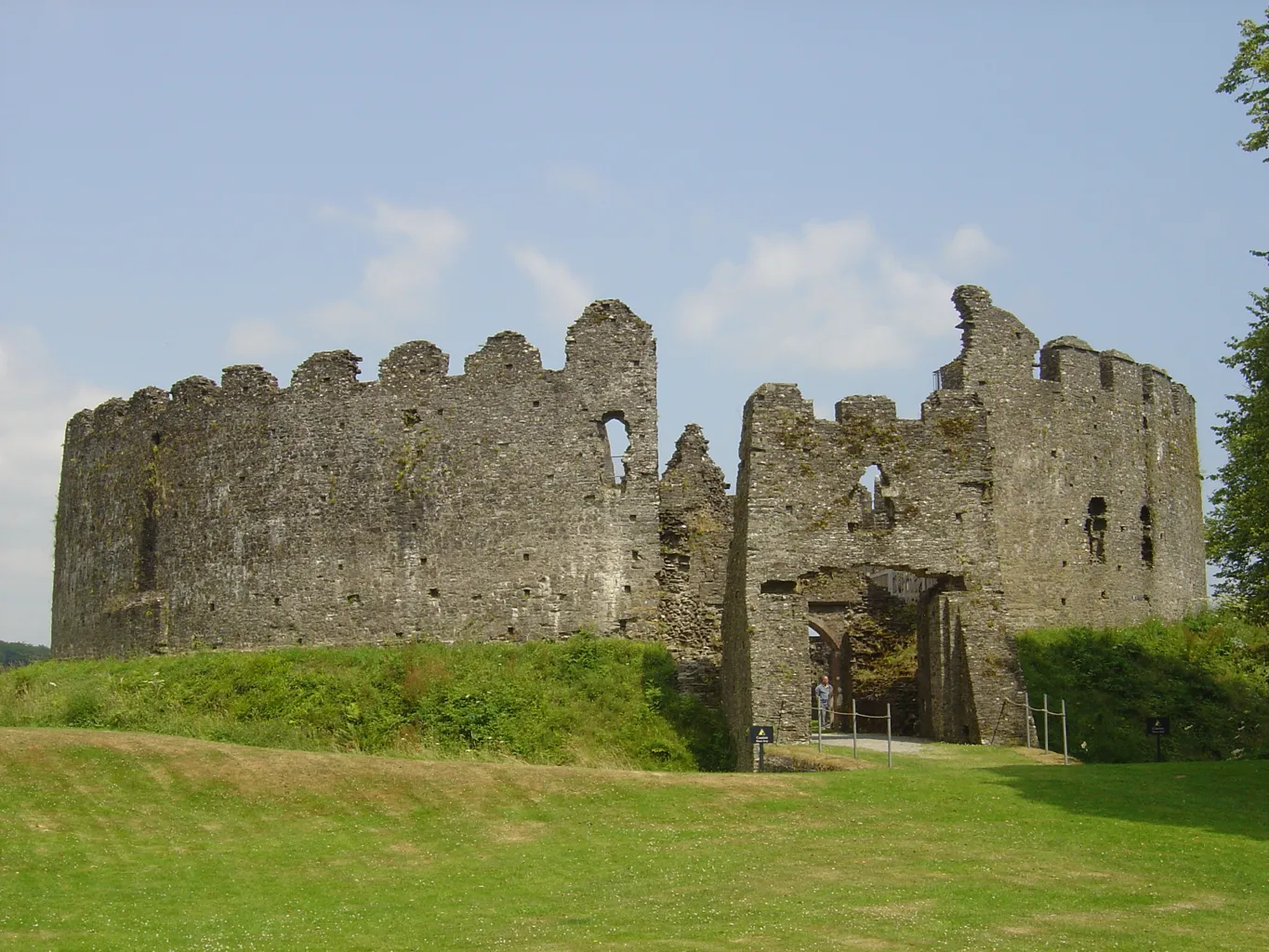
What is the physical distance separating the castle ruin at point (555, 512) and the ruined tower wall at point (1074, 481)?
0.06 m

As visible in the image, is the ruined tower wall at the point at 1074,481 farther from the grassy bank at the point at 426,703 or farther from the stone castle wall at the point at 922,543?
the grassy bank at the point at 426,703

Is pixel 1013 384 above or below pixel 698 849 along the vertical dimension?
above

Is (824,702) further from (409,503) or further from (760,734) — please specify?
(409,503)

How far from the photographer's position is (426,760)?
24719mm

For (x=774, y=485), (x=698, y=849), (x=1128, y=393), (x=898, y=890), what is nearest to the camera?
(x=898, y=890)

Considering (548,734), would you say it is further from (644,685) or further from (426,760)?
(426,760)

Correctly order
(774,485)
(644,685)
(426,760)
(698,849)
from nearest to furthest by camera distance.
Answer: (698,849)
(426,760)
(774,485)
(644,685)

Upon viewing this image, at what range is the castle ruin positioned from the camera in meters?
34.6

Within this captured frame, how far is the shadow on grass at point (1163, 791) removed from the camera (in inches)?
837

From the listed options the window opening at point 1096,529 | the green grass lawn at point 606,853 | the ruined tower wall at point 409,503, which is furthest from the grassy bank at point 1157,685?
the ruined tower wall at point 409,503

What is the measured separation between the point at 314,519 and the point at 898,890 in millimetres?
22012

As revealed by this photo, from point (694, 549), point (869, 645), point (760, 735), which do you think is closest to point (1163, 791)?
point (760, 735)

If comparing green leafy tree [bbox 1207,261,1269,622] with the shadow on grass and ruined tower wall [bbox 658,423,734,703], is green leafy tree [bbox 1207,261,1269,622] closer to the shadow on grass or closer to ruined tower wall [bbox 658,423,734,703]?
the shadow on grass

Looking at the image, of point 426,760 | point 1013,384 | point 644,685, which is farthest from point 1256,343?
point 426,760
